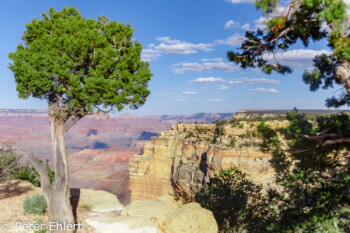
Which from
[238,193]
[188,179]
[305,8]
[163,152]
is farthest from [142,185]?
[305,8]

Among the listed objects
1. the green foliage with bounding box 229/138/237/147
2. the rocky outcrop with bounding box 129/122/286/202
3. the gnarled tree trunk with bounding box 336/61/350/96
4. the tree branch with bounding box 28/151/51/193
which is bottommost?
the rocky outcrop with bounding box 129/122/286/202

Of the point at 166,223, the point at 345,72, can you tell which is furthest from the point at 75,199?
the point at 345,72

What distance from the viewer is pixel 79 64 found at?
12648 mm

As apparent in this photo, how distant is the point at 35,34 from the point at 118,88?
5793 mm

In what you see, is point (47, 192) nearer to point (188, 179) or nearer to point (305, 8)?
point (305, 8)

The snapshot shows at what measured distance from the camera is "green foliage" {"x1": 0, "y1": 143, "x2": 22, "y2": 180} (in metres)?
20.5

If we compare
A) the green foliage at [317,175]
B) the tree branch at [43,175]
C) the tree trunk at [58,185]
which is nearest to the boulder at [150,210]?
the tree trunk at [58,185]

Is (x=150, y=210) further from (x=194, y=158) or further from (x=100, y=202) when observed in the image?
(x=194, y=158)

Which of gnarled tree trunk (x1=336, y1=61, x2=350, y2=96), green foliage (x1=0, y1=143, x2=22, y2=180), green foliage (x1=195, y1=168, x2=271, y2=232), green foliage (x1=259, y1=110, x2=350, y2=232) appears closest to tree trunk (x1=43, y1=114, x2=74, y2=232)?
green foliage (x1=195, y1=168, x2=271, y2=232)

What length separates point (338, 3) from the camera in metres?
6.34

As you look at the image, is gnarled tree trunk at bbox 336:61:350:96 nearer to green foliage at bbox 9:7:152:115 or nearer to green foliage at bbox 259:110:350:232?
green foliage at bbox 259:110:350:232

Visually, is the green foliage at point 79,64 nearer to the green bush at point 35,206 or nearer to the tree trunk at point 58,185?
the tree trunk at point 58,185

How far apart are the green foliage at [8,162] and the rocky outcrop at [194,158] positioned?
61.2 ft

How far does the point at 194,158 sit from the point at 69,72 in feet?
121
